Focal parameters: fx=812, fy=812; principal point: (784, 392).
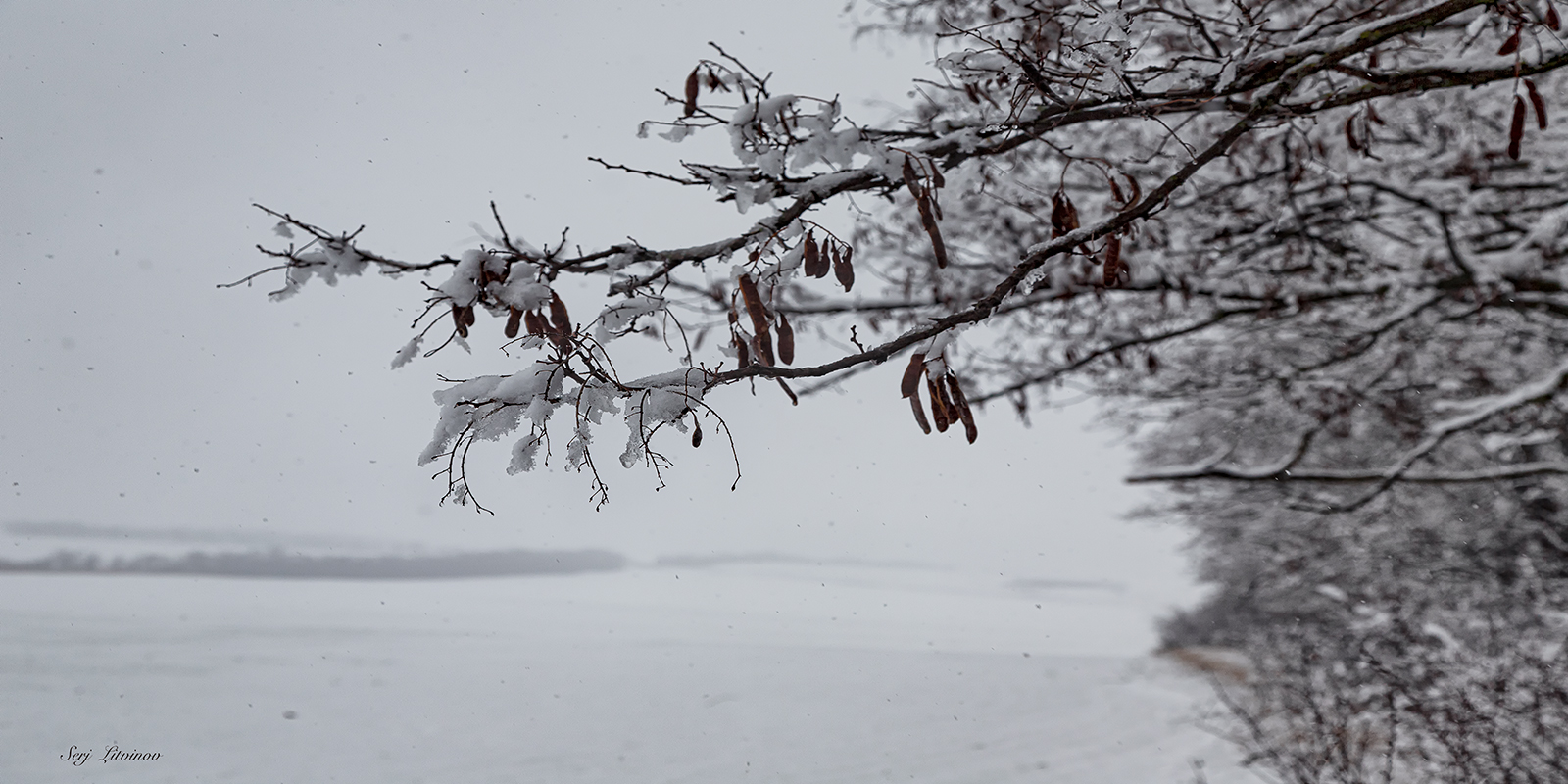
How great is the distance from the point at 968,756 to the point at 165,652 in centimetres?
768

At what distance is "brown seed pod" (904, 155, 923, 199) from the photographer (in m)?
1.92

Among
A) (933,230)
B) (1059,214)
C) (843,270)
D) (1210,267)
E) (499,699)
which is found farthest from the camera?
(499,699)

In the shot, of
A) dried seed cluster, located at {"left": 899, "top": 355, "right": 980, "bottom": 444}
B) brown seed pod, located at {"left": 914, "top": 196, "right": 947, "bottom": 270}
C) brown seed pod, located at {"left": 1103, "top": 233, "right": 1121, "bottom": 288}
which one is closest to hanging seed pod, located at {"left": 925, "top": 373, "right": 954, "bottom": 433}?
dried seed cluster, located at {"left": 899, "top": 355, "right": 980, "bottom": 444}

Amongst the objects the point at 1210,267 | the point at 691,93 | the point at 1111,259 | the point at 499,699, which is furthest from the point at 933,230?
the point at 499,699

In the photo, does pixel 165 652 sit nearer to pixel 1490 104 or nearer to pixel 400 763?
pixel 400 763

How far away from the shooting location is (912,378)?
1.63m

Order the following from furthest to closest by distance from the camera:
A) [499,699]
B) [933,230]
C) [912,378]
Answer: [499,699], [933,230], [912,378]

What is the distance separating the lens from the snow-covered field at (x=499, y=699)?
18.6 feet

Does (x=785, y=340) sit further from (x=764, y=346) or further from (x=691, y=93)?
(x=691, y=93)

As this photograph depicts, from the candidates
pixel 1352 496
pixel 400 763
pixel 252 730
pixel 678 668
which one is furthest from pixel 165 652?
pixel 1352 496

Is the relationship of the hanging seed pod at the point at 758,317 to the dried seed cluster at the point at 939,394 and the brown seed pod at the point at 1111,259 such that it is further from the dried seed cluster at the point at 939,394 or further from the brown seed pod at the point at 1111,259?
the brown seed pod at the point at 1111,259

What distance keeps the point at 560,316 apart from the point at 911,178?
0.88m

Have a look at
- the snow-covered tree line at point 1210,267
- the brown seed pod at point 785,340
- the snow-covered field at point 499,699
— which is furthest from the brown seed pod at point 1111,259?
the snow-covered field at point 499,699

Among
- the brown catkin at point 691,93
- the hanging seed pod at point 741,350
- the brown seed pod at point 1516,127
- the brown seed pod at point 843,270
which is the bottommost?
the hanging seed pod at point 741,350
